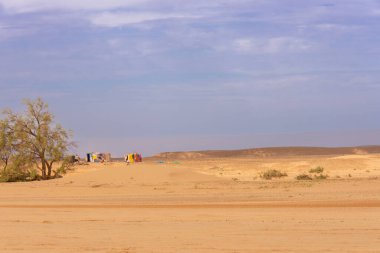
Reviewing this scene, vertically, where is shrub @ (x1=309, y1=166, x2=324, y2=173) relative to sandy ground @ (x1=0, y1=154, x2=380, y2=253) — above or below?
above

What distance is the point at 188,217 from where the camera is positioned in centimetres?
1647

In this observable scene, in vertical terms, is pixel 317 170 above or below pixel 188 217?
above

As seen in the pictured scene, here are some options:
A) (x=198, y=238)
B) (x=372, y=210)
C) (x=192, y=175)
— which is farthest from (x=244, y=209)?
(x=192, y=175)

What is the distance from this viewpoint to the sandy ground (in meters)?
11.6

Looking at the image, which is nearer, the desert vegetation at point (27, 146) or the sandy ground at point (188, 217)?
the sandy ground at point (188, 217)

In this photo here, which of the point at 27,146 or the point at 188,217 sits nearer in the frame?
Result: the point at 188,217

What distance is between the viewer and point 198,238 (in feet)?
40.5

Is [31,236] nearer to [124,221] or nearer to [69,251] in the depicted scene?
[69,251]

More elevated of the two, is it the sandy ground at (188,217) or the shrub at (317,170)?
the shrub at (317,170)

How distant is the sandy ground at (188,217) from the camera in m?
11.6

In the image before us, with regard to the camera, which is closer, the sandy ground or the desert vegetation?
the sandy ground

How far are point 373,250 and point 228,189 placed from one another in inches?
647

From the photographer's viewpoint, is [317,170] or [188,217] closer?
[188,217]

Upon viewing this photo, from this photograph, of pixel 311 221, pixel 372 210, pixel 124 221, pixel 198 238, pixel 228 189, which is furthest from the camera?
pixel 228 189
